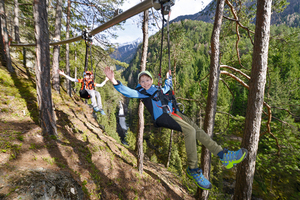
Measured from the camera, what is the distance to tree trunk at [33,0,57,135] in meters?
4.07

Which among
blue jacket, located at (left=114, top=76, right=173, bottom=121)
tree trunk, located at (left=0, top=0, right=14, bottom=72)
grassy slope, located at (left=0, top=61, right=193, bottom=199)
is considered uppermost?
tree trunk, located at (left=0, top=0, right=14, bottom=72)

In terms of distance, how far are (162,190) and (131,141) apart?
82.4ft

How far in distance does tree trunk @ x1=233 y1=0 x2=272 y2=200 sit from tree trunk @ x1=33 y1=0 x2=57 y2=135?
588 centimetres

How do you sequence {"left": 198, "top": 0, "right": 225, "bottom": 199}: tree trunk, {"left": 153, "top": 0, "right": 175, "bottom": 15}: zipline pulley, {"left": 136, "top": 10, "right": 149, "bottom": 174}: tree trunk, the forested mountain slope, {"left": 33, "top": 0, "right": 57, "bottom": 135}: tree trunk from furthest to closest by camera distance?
{"left": 136, "top": 10, "right": 149, "bottom": 174}: tree trunk → the forested mountain slope → {"left": 198, "top": 0, "right": 225, "bottom": 199}: tree trunk → {"left": 33, "top": 0, "right": 57, "bottom": 135}: tree trunk → {"left": 153, "top": 0, "right": 175, "bottom": 15}: zipline pulley

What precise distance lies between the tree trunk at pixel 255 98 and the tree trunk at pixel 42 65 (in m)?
5.88

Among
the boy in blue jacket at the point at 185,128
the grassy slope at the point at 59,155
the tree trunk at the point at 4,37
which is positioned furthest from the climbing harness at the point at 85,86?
the tree trunk at the point at 4,37

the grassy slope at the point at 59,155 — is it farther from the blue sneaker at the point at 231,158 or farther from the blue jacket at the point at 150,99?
the blue sneaker at the point at 231,158

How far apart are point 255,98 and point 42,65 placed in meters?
6.12

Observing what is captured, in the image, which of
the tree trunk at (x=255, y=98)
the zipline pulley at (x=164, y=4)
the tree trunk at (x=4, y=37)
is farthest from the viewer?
the tree trunk at (x=4, y=37)

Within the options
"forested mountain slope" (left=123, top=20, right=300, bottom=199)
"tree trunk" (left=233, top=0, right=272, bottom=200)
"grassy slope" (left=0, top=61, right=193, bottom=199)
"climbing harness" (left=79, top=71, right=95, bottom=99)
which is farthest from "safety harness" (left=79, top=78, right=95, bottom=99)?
"tree trunk" (left=233, top=0, right=272, bottom=200)

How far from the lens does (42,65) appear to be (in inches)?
167

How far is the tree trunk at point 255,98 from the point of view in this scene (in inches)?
123

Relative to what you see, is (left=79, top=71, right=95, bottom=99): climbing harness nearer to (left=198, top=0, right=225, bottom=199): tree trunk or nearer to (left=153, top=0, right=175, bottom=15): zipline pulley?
(left=153, top=0, right=175, bottom=15): zipline pulley

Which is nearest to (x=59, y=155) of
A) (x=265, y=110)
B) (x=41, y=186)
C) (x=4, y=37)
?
(x=41, y=186)
